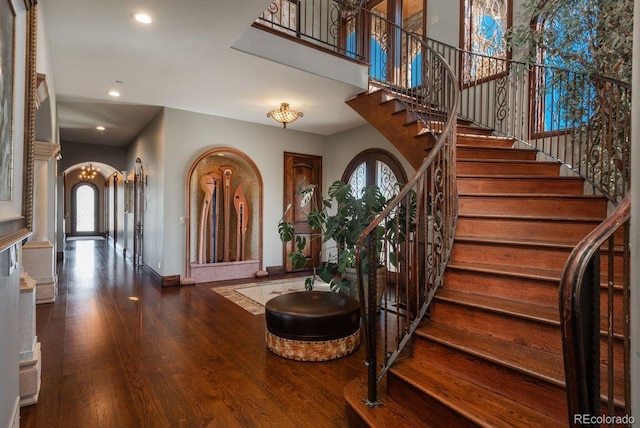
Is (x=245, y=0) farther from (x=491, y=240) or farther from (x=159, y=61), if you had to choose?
(x=491, y=240)

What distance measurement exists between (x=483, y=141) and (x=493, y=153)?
0.35m

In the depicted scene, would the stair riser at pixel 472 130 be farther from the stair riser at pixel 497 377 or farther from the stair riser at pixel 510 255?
A: the stair riser at pixel 497 377

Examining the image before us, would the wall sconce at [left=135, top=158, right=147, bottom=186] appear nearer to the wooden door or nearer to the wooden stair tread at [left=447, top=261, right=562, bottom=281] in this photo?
the wooden door

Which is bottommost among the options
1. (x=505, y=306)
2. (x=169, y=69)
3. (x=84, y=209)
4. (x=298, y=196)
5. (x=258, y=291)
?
(x=258, y=291)

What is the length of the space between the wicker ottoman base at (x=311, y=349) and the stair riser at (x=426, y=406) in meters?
0.90

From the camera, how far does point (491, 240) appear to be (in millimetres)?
2734

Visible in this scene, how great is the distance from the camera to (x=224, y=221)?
21.5 feet

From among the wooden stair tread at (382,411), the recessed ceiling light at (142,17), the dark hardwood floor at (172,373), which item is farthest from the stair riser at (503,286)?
the recessed ceiling light at (142,17)

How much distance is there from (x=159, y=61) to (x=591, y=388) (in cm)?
452

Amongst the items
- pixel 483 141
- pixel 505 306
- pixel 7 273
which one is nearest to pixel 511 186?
pixel 483 141

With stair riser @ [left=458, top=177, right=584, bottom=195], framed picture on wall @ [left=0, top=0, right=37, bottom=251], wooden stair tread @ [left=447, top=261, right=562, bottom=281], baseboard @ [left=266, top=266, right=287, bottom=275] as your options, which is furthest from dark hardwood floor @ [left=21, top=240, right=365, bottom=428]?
baseboard @ [left=266, top=266, right=287, bottom=275]

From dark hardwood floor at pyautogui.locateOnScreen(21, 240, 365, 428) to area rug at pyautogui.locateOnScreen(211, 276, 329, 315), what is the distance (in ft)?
0.68

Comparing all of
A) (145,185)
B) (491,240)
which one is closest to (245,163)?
(145,185)

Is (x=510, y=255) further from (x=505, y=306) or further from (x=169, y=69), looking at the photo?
(x=169, y=69)
